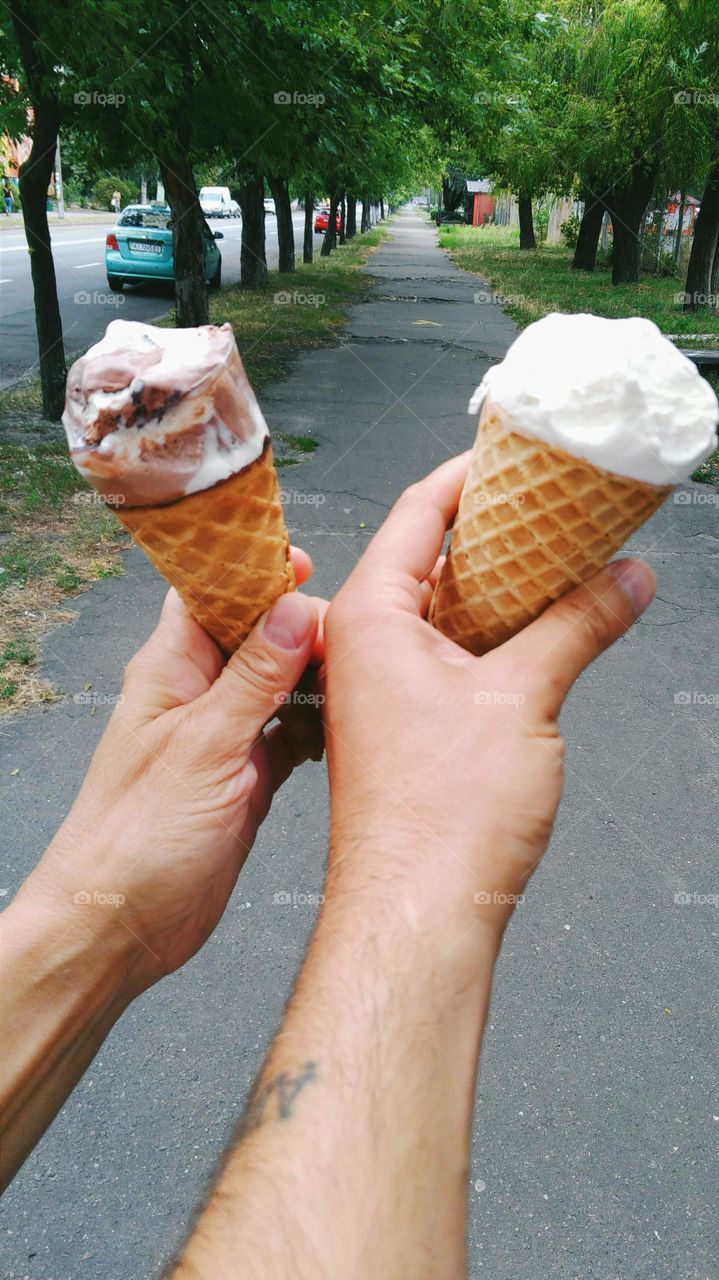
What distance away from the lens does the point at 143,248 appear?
1933 cm

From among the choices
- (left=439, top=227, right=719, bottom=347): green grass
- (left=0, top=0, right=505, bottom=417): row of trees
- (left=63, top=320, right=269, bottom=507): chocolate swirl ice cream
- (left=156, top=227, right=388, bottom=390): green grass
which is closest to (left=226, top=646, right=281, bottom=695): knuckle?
(left=63, top=320, right=269, bottom=507): chocolate swirl ice cream

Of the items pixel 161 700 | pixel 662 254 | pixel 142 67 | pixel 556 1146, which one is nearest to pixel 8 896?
pixel 161 700

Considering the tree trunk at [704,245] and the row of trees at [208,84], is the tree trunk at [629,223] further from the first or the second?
the row of trees at [208,84]

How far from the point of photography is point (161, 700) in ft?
6.37

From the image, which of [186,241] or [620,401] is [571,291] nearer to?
[186,241]

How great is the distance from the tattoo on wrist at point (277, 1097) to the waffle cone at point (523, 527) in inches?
36.7

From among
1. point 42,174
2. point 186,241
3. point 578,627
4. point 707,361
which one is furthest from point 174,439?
point 707,361

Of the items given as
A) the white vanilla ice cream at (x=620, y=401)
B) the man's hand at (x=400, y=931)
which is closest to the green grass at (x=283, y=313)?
the white vanilla ice cream at (x=620, y=401)

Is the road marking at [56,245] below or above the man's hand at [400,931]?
above

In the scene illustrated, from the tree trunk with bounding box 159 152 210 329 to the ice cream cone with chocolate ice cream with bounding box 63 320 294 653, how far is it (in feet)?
32.9

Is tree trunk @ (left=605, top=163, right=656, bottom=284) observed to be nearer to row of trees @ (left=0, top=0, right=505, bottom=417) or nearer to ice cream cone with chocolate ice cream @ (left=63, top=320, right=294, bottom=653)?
row of trees @ (left=0, top=0, right=505, bottom=417)

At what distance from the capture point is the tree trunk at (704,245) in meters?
A: 17.1

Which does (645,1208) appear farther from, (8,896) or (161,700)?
(8,896)

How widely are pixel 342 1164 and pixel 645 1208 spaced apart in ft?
6.12
